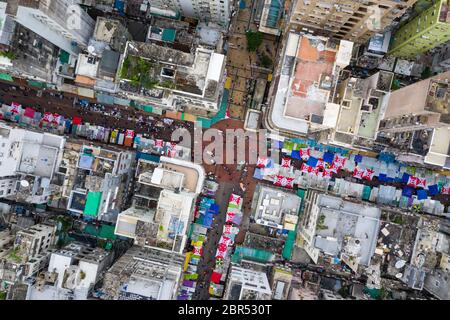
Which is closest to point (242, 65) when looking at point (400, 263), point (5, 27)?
point (5, 27)

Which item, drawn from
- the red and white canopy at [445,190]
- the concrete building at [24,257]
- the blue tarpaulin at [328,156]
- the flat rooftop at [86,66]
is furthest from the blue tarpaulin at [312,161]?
the concrete building at [24,257]

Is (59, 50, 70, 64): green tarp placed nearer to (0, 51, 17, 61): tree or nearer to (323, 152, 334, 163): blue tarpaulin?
(0, 51, 17, 61): tree

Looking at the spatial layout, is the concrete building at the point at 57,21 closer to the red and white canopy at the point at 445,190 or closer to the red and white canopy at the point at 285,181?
the red and white canopy at the point at 285,181

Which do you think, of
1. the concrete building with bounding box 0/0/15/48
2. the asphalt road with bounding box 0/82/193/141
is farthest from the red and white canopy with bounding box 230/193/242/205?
the concrete building with bounding box 0/0/15/48

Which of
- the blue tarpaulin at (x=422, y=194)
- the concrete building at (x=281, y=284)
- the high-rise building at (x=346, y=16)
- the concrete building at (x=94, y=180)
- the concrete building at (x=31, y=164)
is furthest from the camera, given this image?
the blue tarpaulin at (x=422, y=194)

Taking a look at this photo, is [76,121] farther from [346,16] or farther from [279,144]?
[346,16]
